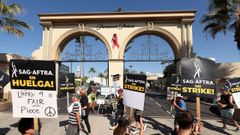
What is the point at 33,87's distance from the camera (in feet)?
18.6

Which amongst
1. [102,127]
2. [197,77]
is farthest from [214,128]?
[102,127]

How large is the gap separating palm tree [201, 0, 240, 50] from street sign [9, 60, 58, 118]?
15664mm

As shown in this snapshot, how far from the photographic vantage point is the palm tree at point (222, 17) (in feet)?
59.9

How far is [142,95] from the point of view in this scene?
27.4 ft

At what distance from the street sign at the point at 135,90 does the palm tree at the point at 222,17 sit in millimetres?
12137

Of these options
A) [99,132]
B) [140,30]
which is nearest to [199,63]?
[99,132]

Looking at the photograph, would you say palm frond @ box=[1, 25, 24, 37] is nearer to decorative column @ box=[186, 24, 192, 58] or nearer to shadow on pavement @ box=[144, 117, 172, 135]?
shadow on pavement @ box=[144, 117, 172, 135]

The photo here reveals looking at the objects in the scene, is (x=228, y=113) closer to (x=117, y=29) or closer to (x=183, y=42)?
(x=183, y=42)

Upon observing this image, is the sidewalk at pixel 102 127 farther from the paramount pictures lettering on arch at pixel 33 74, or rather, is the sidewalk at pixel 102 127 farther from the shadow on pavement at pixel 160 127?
the paramount pictures lettering on arch at pixel 33 74

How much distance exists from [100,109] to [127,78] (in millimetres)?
7699

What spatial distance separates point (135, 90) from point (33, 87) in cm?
378

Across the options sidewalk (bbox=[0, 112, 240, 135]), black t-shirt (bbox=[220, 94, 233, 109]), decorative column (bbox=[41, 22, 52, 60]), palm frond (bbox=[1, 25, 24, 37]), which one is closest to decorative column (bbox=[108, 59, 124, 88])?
decorative column (bbox=[41, 22, 52, 60])

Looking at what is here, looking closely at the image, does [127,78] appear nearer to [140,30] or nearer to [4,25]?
[4,25]

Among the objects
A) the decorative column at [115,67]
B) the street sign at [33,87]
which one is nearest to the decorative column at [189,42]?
the decorative column at [115,67]
